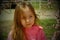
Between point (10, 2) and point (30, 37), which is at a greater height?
point (10, 2)

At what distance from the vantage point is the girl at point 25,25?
3473 millimetres

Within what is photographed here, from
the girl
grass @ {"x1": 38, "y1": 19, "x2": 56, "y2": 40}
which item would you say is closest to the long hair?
the girl

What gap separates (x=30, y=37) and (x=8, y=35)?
0.17m

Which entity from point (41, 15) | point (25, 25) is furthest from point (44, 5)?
point (25, 25)

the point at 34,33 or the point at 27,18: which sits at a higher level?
the point at 27,18

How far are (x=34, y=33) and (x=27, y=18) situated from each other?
129mm

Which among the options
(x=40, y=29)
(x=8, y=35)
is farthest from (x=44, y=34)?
(x=8, y=35)

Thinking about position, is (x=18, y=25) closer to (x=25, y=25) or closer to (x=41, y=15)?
(x=25, y=25)

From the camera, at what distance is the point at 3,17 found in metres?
3.50

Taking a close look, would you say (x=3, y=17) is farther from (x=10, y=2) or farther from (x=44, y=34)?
(x=44, y=34)

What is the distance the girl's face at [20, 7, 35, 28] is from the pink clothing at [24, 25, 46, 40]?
0.04 m

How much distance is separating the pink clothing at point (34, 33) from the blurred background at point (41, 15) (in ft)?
0.12

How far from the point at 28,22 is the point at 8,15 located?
16 cm

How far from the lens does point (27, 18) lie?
3.48 m
